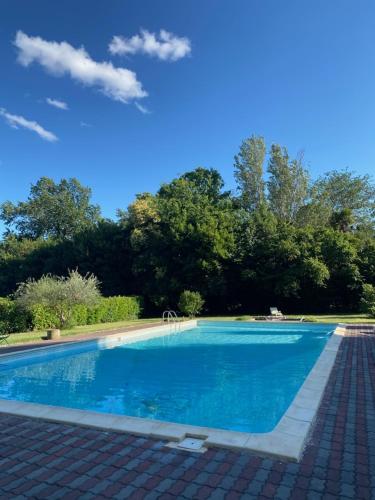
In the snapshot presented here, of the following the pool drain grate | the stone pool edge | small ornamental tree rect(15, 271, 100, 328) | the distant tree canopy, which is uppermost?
the distant tree canopy

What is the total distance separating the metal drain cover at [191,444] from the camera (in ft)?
12.4

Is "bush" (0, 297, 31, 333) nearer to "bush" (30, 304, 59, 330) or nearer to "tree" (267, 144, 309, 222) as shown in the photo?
"bush" (30, 304, 59, 330)

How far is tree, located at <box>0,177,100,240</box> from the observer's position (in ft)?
151

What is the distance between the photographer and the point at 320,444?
12.6ft

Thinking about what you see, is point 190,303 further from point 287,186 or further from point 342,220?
point 342,220

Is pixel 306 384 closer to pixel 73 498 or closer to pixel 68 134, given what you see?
pixel 73 498

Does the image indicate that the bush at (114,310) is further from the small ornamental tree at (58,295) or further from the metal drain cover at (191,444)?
the metal drain cover at (191,444)

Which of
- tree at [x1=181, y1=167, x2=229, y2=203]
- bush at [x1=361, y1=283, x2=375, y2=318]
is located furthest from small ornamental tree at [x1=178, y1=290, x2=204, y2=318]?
tree at [x1=181, y1=167, x2=229, y2=203]

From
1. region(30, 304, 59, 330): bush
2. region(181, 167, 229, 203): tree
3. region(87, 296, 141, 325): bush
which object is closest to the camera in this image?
region(30, 304, 59, 330): bush

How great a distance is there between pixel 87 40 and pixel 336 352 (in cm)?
1355

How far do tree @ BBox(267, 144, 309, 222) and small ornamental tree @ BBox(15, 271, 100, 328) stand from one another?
730 inches

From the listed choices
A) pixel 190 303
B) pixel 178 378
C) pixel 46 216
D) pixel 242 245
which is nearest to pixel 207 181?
pixel 242 245

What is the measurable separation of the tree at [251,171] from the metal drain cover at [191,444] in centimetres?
2825

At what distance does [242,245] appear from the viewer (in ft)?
84.5
